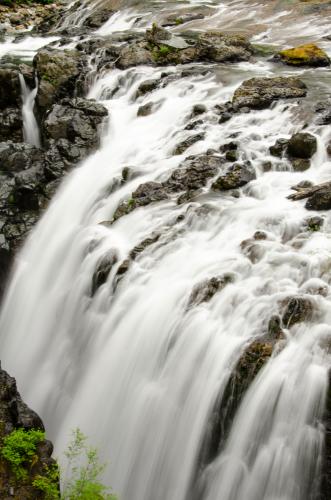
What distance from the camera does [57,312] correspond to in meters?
9.25

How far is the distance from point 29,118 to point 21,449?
1235 cm

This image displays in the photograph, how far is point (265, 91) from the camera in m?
13.3

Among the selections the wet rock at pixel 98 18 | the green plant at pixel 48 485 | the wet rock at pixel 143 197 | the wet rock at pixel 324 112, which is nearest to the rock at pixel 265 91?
the wet rock at pixel 324 112

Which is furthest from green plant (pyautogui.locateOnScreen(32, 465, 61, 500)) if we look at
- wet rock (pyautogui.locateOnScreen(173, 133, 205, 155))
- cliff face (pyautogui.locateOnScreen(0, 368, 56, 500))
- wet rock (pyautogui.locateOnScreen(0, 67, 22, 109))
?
wet rock (pyautogui.locateOnScreen(0, 67, 22, 109))

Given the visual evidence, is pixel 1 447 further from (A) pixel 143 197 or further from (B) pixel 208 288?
(A) pixel 143 197

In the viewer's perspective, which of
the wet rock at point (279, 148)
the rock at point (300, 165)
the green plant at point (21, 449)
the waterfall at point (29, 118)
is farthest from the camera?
the waterfall at point (29, 118)

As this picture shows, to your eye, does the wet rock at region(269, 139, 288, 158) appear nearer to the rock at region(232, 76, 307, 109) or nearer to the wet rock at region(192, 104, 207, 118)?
the rock at region(232, 76, 307, 109)

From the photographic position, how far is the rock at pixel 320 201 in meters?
8.72

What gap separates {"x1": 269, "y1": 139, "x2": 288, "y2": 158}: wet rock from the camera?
10828 millimetres

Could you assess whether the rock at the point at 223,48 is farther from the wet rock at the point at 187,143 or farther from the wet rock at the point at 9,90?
the wet rock at the point at 187,143

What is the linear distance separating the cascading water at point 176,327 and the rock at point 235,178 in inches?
8.1

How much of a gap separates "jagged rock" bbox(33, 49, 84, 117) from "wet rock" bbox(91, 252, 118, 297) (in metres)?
8.25

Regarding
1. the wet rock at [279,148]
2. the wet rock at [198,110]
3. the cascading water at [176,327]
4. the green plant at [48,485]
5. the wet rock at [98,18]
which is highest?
the wet rock at [98,18]

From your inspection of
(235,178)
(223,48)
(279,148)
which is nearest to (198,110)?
(279,148)
